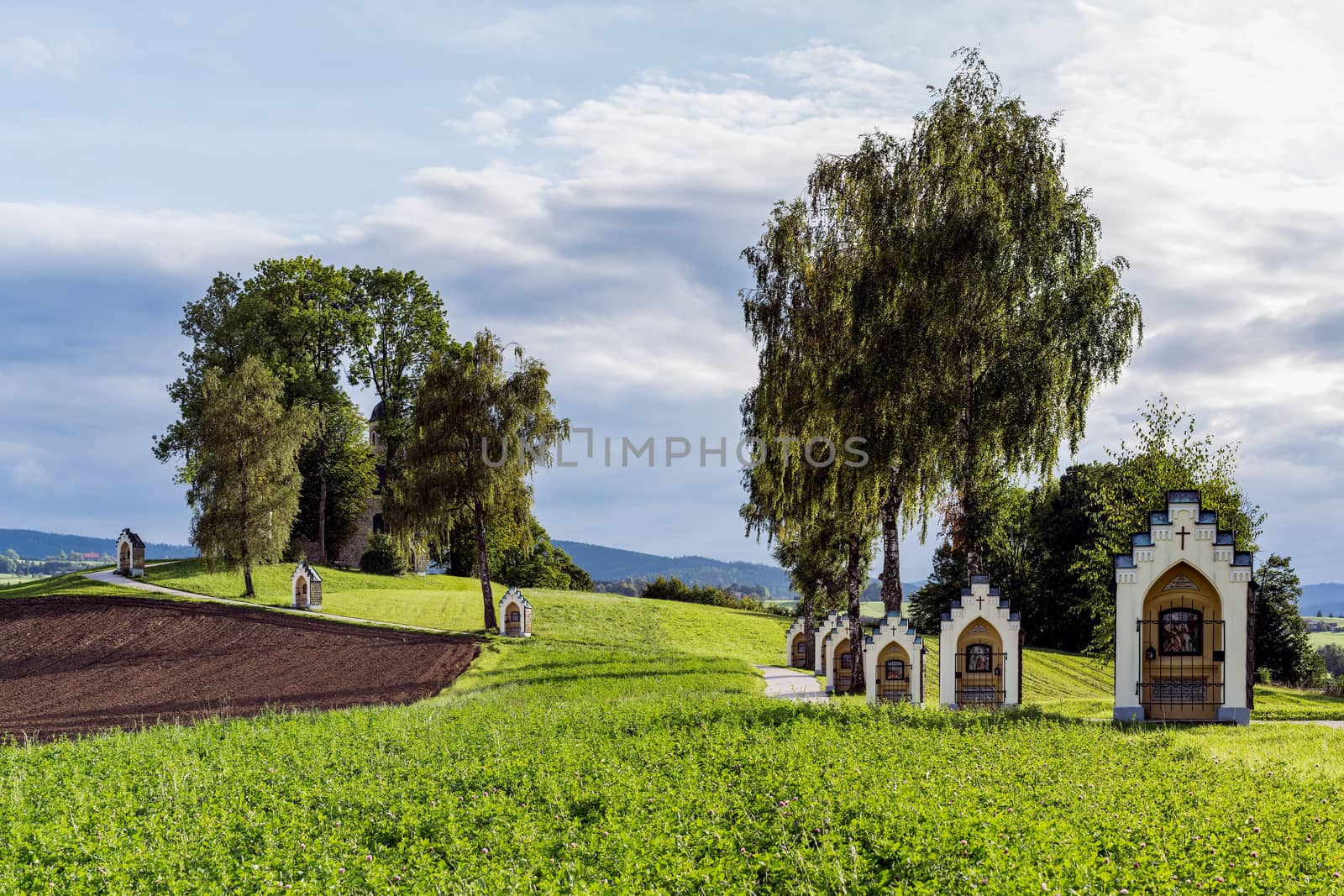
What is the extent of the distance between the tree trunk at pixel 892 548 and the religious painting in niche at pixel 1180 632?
6.36 m

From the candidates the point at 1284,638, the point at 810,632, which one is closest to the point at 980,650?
the point at 810,632

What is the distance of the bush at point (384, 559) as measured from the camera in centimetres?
5962

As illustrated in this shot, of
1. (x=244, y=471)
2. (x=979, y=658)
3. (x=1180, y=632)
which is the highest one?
(x=244, y=471)

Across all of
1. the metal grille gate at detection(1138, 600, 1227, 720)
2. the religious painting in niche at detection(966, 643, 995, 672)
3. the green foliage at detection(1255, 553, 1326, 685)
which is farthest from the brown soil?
the green foliage at detection(1255, 553, 1326, 685)

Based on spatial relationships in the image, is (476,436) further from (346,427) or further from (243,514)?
(346,427)

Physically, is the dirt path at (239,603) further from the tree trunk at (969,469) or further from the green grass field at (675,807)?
the green grass field at (675,807)

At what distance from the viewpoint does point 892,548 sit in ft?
80.1

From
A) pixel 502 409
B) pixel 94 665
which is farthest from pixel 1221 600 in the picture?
pixel 94 665

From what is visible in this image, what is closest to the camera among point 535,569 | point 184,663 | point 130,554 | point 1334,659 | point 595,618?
point 184,663

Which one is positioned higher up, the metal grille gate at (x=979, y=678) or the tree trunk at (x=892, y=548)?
the tree trunk at (x=892, y=548)

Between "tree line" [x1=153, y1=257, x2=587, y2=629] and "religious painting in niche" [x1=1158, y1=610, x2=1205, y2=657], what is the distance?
26.0 meters

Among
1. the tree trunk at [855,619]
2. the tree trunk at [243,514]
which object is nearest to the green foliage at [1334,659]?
the tree trunk at [855,619]

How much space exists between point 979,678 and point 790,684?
885cm

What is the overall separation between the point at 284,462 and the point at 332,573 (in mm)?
11631
